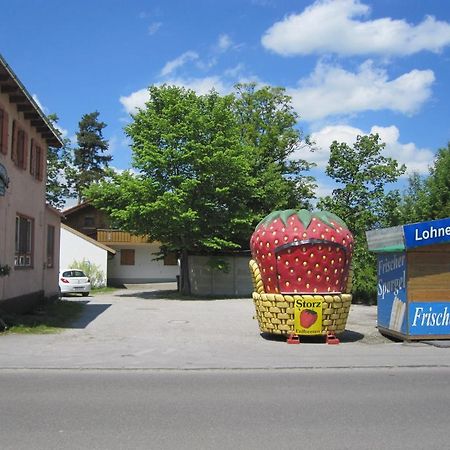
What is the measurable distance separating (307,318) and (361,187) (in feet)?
54.0

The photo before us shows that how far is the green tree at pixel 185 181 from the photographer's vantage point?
92.8 ft

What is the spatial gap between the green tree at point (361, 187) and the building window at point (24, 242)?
46.7 feet

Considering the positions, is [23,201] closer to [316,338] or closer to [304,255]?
[304,255]

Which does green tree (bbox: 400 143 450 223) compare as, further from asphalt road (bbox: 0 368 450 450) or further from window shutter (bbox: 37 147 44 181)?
asphalt road (bbox: 0 368 450 450)

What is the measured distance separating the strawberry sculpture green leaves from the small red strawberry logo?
17.1 inches

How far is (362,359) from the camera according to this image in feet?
35.0

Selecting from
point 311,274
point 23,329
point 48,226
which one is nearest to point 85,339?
point 23,329

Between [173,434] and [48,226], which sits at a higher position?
[48,226]

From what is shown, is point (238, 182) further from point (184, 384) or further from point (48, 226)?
point (184, 384)

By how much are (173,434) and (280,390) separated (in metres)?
2.58

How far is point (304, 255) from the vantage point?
12.5 m

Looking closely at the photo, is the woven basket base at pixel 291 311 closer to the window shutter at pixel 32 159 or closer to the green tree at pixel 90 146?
the window shutter at pixel 32 159

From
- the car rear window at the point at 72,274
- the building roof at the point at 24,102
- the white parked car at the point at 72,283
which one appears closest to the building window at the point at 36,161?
the building roof at the point at 24,102

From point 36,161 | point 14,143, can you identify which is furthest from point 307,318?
point 36,161
